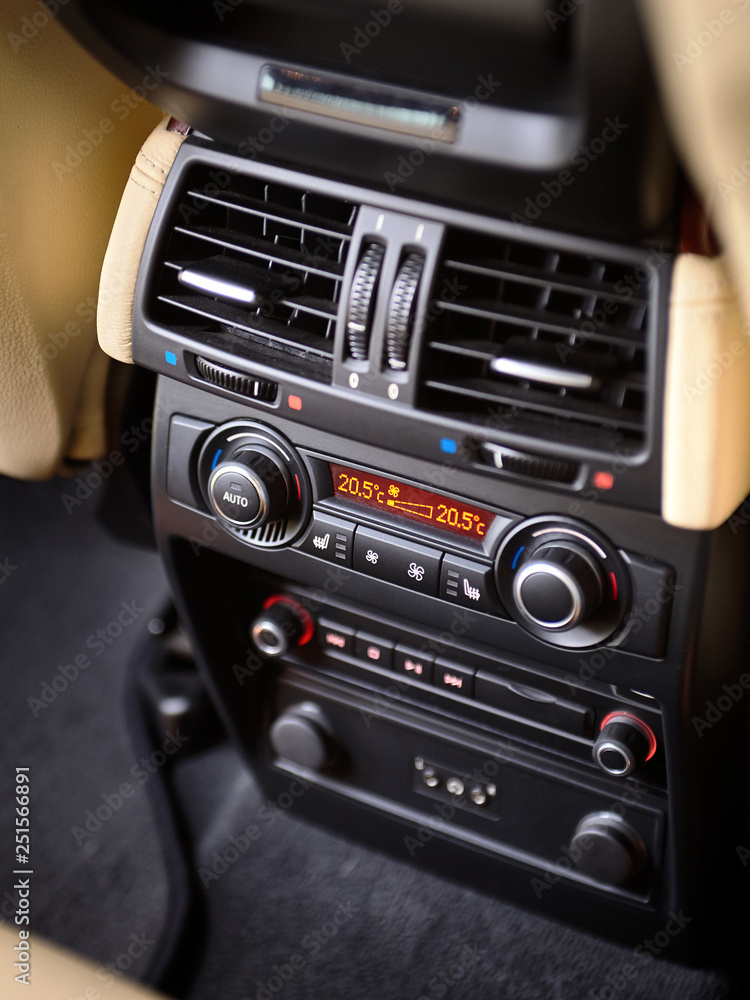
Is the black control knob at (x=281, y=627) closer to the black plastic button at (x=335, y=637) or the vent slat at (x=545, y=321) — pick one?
the black plastic button at (x=335, y=637)

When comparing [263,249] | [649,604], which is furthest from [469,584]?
[263,249]

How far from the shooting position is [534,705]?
1.11 metres

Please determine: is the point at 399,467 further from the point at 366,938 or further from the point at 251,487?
the point at 366,938

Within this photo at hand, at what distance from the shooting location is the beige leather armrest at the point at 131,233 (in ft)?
3.26

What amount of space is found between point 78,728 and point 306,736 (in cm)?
65

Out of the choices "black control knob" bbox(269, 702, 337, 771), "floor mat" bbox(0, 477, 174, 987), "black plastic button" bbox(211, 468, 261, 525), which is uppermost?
"black plastic button" bbox(211, 468, 261, 525)

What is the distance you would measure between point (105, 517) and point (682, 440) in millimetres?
1134

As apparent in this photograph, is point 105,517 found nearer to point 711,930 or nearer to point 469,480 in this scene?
point 469,480

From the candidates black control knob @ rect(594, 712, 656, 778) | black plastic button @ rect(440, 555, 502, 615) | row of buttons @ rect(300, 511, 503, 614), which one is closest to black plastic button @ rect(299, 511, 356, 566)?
row of buttons @ rect(300, 511, 503, 614)

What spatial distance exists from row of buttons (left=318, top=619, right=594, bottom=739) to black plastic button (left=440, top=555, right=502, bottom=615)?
0.50 feet

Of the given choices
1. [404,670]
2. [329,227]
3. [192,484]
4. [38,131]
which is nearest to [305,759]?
[404,670]

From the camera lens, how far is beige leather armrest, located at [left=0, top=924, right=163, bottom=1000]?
0.69 meters

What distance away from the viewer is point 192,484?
1.13 meters

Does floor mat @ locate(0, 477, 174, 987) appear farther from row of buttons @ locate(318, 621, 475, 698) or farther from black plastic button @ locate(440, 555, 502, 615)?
black plastic button @ locate(440, 555, 502, 615)
